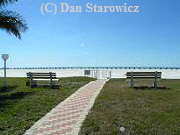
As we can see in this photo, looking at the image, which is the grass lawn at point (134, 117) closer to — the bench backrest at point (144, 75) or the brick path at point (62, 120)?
the brick path at point (62, 120)

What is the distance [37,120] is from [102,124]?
5.71 ft

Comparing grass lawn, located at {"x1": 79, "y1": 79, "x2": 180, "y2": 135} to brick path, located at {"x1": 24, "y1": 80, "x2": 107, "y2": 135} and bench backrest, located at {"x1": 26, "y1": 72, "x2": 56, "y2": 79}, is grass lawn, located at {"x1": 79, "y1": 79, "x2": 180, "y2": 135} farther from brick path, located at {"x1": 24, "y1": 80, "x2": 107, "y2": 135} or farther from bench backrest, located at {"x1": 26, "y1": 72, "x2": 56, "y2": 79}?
bench backrest, located at {"x1": 26, "y1": 72, "x2": 56, "y2": 79}

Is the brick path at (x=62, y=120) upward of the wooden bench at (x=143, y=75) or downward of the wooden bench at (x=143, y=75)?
downward

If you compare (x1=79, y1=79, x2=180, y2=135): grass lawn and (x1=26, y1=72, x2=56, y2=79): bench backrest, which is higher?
(x1=26, y1=72, x2=56, y2=79): bench backrest

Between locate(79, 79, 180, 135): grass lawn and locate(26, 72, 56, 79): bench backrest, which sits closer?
locate(79, 79, 180, 135): grass lawn

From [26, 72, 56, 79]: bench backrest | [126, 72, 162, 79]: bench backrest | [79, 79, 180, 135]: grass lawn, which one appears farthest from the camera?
[26, 72, 56, 79]: bench backrest

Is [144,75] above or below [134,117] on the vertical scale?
above

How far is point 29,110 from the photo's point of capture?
8.30 meters

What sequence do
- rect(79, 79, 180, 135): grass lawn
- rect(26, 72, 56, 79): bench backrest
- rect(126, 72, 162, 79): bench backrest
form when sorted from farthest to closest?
rect(26, 72, 56, 79): bench backrest
rect(126, 72, 162, 79): bench backrest
rect(79, 79, 180, 135): grass lawn

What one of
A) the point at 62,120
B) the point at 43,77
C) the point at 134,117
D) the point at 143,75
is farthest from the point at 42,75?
the point at 134,117

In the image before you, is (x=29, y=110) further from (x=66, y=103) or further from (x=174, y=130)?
(x=174, y=130)

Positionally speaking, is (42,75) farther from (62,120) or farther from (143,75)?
(62,120)

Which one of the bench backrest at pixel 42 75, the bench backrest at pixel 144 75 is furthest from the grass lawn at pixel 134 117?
the bench backrest at pixel 42 75

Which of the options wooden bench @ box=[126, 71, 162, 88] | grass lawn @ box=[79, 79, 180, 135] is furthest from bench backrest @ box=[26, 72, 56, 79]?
grass lawn @ box=[79, 79, 180, 135]
